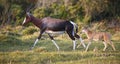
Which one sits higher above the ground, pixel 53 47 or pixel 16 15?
pixel 53 47

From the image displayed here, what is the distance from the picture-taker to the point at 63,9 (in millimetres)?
30125

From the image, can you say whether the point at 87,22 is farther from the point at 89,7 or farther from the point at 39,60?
the point at 39,60

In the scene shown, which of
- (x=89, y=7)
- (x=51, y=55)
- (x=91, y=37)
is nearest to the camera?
(x=51, y=55)

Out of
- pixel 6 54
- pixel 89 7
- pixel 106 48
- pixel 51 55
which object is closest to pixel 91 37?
pixel 106 48

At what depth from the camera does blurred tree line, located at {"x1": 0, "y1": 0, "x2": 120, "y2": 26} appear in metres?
27.0

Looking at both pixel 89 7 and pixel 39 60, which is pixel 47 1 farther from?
pixel 39 60

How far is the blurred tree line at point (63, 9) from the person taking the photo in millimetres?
26956

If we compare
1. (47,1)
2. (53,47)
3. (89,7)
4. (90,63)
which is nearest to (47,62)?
(90,63)

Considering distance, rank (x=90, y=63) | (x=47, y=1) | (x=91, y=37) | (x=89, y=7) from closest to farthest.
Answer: (x=90, y=63) < (x=91, y=37) < (x=89, y=7) < (x=47, y=1)

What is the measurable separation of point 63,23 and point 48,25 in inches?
28.4

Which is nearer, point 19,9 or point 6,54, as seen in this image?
point 6,54

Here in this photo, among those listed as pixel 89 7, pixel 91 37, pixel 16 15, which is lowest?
pixel 16 15

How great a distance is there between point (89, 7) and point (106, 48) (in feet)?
30.7

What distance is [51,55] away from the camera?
1483 centimetres
